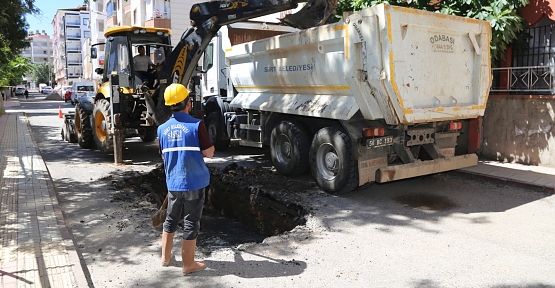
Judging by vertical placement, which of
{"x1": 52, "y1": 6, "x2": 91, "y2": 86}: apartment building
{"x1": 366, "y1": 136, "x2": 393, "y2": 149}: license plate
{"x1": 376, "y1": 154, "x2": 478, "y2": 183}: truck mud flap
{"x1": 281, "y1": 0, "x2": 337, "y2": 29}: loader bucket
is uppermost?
{"x1": 52, "y1": 6, "x2": 91, "y2": 86}: apartment building

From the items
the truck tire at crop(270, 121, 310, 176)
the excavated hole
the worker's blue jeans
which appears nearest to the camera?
the worker's blue jeans

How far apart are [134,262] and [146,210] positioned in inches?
75.5

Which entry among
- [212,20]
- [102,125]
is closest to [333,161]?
[212,20]

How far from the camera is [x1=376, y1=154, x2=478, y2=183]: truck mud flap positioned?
6797mm

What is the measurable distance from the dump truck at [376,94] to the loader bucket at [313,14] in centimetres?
51

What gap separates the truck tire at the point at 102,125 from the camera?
397 inches

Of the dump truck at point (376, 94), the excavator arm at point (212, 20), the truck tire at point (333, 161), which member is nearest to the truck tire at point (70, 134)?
the excavator arm at point (212, 20)

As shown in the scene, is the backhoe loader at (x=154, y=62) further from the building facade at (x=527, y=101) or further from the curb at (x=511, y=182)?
the building facade at (x=527, y=101)

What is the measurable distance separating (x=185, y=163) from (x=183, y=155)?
0.07m

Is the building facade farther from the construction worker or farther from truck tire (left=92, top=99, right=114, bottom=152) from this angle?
truck tire (left=92, top=99, right=114, bottom=152)

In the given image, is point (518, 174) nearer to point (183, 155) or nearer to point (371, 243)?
point (371, 243)

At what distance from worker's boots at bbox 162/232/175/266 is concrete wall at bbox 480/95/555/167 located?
7.70m

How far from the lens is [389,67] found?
20.6ft

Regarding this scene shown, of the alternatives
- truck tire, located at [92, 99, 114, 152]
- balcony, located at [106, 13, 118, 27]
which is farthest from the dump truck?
balcony, located at [106, 13, 118, 27]
